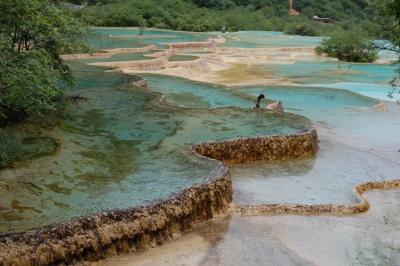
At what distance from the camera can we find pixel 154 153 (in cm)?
1086

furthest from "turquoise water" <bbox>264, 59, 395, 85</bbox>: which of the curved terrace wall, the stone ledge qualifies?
the curved terrace wall

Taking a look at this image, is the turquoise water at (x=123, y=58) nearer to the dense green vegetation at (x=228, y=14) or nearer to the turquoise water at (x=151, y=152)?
the turquoise water at (x=151, y=152)

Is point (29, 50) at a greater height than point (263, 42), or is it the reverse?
point (29, 50)

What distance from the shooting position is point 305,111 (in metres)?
19.3

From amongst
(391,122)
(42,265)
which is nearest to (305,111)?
(391,122)

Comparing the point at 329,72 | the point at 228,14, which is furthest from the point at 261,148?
the point at 228,14

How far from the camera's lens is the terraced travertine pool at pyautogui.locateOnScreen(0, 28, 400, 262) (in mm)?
8500

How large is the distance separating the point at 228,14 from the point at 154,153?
61.3 metres

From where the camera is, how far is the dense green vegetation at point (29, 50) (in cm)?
875

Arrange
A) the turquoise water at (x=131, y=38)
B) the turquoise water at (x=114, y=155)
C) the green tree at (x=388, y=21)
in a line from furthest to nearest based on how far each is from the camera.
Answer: the turquoise water at (x=131, y=38)
the green tree at (x=388, y=21)
the turquoise water at (x=114, y=155)

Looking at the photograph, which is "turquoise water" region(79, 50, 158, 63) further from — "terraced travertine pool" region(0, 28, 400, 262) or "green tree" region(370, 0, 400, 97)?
"green tree" region(370, 0, 400, 97)

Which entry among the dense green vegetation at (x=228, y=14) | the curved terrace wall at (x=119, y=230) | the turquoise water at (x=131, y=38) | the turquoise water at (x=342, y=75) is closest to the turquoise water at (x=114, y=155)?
the curved terrace wall at (x=119, y=230)

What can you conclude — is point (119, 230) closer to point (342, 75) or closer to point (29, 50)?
point (29, 50)

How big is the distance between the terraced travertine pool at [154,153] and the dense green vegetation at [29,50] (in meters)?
1.02
